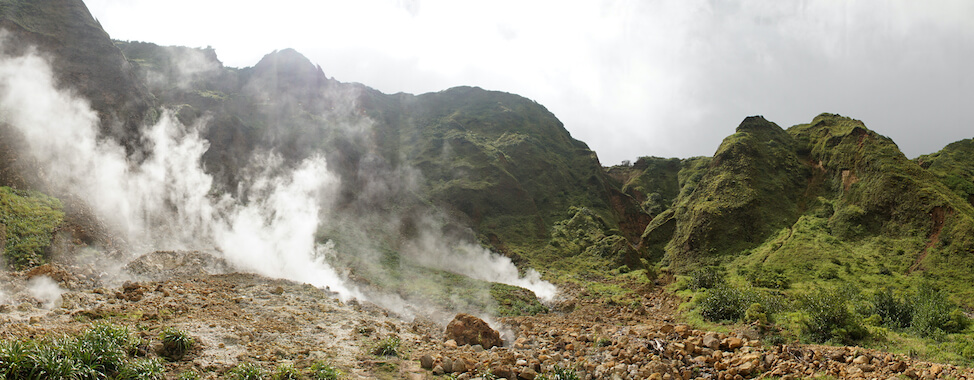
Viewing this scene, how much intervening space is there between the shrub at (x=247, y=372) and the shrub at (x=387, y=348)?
3944mm

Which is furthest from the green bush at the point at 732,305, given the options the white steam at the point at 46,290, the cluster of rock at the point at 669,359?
the white steam at the point at 46,290

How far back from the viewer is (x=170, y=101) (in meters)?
48.5

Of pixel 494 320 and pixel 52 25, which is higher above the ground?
pixel 52 25

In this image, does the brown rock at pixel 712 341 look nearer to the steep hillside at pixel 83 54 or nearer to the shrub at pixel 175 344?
the shrub at pixel 175 344

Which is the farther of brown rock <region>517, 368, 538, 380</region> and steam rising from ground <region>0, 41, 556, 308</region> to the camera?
steam rising from ground <region>0, 41, 556, 308</region>

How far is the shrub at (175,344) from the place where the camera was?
36.4 feet

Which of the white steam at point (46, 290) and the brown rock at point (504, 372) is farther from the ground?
the white steam at point (46, 290)

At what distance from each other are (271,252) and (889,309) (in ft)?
103

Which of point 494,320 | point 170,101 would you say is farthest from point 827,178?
point 170,101

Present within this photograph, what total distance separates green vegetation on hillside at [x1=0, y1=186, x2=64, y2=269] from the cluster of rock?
17937 mm

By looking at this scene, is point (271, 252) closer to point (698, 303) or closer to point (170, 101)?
point (698, 303)

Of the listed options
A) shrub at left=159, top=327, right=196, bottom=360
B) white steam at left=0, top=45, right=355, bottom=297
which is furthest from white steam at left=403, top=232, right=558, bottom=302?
shrub at left=159, top=327, right=196, bottom=360

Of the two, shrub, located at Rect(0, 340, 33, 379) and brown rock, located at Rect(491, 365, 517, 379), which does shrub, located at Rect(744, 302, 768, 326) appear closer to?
brown rock, located at Rect(491, 365, 517, 379)

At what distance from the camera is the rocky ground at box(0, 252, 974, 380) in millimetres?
11359
